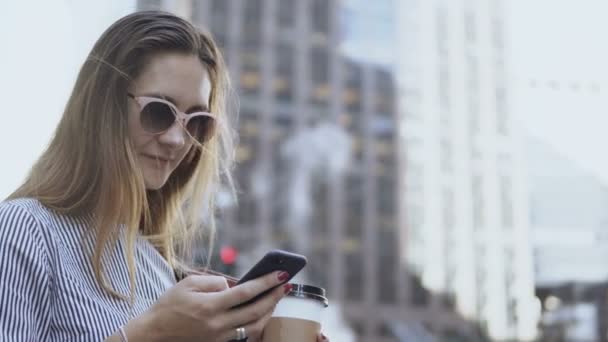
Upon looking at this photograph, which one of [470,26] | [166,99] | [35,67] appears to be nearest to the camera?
[166,99]

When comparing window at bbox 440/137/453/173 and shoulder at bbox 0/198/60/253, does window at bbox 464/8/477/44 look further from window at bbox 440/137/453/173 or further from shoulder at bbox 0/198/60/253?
shoulder at bbox 0/198/60/253

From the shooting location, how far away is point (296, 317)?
1.13 metres

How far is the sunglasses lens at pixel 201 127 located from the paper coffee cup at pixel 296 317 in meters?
0.34

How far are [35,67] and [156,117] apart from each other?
150 cm

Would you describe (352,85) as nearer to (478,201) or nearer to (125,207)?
(478,201)

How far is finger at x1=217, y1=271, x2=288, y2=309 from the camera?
975 mm

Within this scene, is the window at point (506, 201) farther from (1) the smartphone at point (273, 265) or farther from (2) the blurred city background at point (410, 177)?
(1) the smartphone at point (273, 265)

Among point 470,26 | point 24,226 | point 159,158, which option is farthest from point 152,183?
point 470,26

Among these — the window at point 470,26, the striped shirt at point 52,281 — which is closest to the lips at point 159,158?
the striped shirt at point 52,281

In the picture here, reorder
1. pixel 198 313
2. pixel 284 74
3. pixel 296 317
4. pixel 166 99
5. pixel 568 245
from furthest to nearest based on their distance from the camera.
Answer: pixel 568 245 → pixel 284 74 → pixel 166 99 → pixel 296 317 → pixel 198 313

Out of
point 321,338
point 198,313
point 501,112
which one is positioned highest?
point 198,313

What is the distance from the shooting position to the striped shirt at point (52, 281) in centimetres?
99

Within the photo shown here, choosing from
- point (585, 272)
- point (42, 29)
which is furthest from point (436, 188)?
point (42, 29)

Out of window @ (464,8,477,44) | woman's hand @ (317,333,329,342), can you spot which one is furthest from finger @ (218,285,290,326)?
window @ (464,8,477,44)
